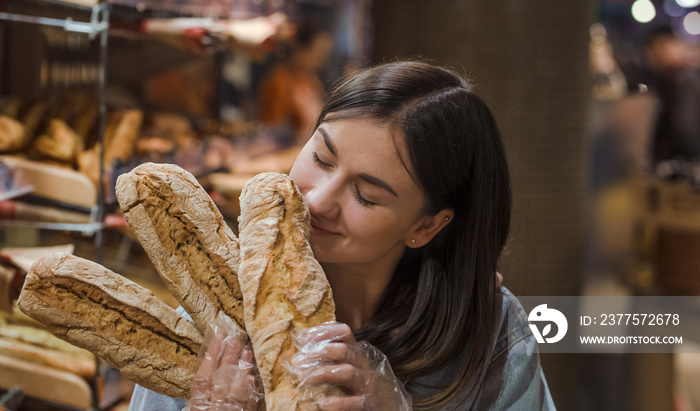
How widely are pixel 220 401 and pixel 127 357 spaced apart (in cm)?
16

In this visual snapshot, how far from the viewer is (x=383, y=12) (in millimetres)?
3496

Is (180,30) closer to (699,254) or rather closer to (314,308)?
(314,308)

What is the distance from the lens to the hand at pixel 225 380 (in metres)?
0.94

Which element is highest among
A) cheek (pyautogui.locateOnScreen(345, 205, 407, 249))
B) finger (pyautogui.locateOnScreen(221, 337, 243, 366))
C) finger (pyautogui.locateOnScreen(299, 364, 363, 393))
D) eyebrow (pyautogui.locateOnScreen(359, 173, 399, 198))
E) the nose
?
eyebrow (pyautogui.locateOnScreen(359, 173, 399, 198))

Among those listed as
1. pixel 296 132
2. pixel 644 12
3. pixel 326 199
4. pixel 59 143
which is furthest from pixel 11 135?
pixel 644 12

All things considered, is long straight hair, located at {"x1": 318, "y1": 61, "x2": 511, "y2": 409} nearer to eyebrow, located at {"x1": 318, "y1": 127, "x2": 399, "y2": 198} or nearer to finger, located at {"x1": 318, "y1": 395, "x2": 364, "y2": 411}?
eyebrow, located at {"x1": 318, "y1": 127, "x2": 399, "y2": 198}

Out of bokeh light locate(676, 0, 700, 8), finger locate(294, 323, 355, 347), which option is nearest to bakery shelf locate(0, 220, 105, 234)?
finger locate(294, 323, 355, 347)

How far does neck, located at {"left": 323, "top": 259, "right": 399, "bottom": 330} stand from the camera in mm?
1280

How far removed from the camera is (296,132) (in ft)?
12.9

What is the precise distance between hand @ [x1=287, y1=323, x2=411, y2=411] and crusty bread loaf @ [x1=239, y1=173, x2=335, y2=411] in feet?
0.08

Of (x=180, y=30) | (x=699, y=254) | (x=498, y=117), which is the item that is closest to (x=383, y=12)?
(x=498, y=117)

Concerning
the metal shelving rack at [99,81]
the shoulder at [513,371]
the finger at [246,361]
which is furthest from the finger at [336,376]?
the metal shelving rack at [99,81]

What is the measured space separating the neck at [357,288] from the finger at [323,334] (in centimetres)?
35

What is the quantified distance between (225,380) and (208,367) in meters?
0.04
